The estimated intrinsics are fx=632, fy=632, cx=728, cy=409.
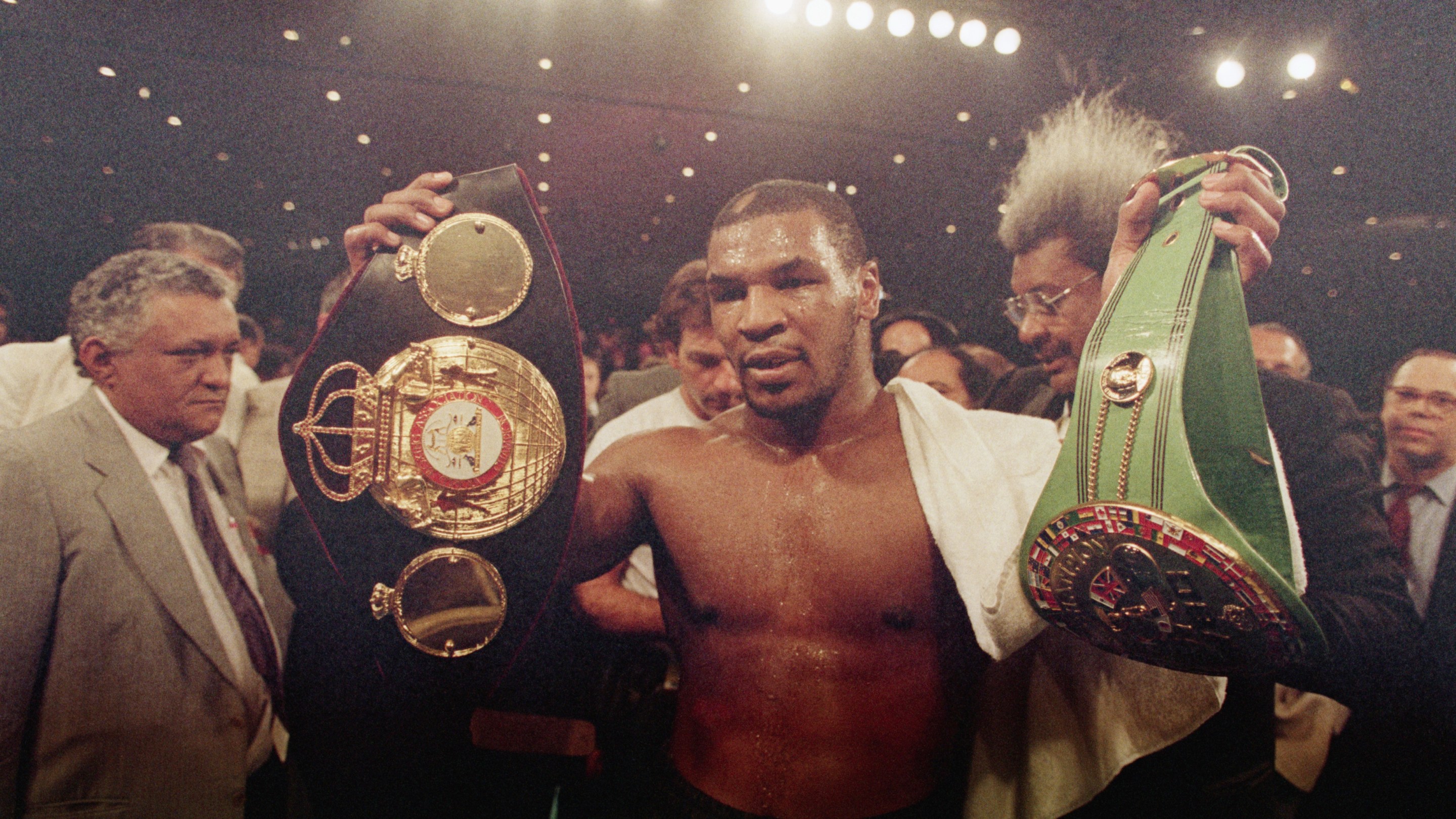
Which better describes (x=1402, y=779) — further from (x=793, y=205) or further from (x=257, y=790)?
(x=257, y=790)

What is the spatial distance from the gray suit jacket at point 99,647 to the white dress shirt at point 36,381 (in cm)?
4

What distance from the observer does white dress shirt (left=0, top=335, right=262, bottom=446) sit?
4.12 ft

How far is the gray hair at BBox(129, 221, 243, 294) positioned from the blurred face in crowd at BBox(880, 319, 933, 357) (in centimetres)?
145

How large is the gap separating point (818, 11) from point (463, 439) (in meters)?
1.21

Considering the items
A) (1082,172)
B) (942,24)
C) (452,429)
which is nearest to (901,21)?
(942,24)

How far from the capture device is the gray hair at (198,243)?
53.4 inches

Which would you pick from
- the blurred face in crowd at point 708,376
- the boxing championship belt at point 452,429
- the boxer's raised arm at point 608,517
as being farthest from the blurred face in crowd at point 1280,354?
the boxing championship belt at point 452,429

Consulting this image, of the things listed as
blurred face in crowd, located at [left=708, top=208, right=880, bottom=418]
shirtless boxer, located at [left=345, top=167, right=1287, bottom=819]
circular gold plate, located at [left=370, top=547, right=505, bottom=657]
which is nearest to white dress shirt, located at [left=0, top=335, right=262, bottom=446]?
shirtless boxer, located at [left=345, top=167, right=1287, bottom=819]

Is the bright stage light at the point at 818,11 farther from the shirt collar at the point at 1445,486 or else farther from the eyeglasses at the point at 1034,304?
the shirt collar at the point at 1445,486

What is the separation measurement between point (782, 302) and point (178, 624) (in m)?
1.34

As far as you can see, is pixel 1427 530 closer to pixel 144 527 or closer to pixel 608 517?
pixel 608 517

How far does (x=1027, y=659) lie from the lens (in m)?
1.29

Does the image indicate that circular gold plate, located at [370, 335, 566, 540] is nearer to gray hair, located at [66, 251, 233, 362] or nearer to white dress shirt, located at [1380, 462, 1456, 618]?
gray hair, located at [66, 251, 233, 362]

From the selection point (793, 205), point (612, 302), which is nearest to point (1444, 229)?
point (793, 205)
